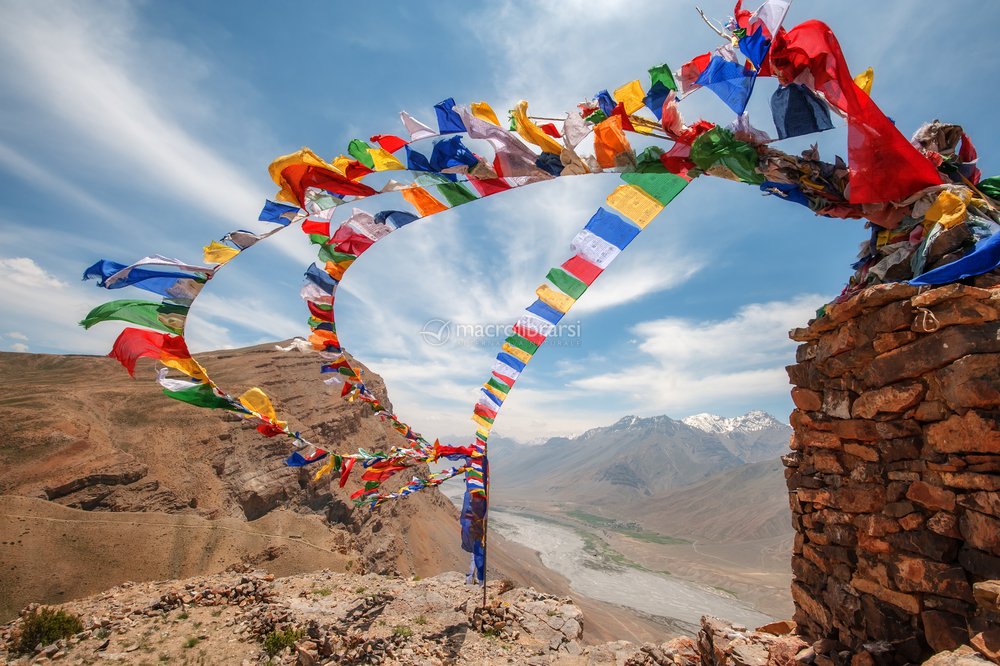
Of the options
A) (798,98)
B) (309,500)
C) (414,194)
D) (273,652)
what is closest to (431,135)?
(414,194)

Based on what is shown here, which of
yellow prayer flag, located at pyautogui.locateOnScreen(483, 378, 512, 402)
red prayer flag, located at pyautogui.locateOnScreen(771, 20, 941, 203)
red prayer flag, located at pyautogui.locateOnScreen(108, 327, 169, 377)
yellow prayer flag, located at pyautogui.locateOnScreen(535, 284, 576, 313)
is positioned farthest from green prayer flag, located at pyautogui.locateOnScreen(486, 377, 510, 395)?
red prayer flag, located at pyautogui.locateOnScreen(771, 20, 941, 203)

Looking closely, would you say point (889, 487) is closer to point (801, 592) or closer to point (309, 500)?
point (801, 592)

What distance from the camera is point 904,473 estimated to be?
122 inches

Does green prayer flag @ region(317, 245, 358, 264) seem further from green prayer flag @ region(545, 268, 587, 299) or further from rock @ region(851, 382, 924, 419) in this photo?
rock @ region(851, 382, 924, 419)

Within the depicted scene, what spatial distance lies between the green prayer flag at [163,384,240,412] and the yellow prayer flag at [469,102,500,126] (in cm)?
477

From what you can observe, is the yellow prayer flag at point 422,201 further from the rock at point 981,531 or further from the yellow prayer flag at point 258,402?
the rock at point 981,531

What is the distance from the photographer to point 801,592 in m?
4.18

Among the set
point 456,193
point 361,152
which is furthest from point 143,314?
point 456,193

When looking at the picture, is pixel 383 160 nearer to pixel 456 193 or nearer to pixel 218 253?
pixel 456 193

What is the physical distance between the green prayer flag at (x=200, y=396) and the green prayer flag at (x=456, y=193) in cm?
403

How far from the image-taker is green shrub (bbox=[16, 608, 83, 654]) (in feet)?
23.7

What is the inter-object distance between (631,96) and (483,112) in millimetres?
1378

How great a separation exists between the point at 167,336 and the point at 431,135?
3.87 m

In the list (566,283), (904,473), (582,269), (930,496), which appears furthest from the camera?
(566,283)
